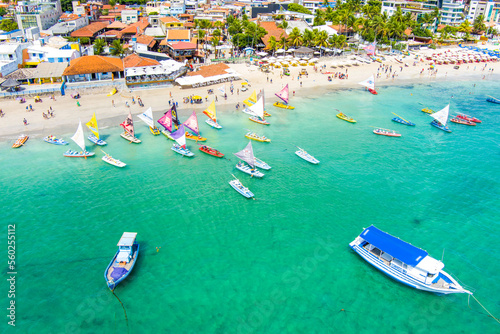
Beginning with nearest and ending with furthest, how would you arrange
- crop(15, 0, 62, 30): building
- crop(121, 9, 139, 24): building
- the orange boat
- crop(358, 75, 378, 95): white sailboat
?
the orange boat < crop(358, 75, 378, 95): white sailboat < crop(15, 0, 62, 30): building < crop(121, 9, 139, 24): building

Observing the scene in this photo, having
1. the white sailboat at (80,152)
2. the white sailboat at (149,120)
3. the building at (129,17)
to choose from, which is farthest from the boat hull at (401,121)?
the building at (129,17)

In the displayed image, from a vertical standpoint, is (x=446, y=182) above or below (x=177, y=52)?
below

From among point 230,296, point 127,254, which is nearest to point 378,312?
point 230,296

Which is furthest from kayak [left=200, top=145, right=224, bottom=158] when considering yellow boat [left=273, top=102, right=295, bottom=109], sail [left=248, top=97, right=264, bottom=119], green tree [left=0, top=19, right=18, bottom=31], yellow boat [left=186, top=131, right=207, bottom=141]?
green tree [left=0, top=19, right=18, bottom=31]

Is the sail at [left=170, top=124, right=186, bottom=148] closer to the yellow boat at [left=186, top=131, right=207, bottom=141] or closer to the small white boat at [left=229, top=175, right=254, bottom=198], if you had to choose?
the yellow boat at [left=186, top=131, right=207, bottom=141]

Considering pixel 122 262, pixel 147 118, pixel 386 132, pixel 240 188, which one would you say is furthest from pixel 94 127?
pixel 386 132

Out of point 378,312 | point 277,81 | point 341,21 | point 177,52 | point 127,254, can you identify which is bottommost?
point 378,312

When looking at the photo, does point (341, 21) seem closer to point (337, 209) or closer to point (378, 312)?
point (337, 209)

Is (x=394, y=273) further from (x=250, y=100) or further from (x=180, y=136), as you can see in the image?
(x=250, y=100)
